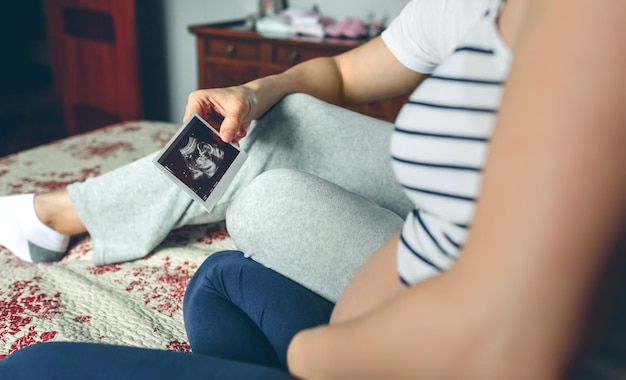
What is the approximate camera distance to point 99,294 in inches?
44.6

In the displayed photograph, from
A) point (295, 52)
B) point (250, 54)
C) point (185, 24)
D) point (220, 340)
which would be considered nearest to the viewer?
point (220, 340)

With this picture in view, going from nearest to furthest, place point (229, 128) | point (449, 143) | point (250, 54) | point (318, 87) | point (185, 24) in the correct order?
point (449, 143)
point (229, 128)
point (318, 87)
point (250, 54)
point (185, 24)

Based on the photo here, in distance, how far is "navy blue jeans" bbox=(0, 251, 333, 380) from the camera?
2.09 ft

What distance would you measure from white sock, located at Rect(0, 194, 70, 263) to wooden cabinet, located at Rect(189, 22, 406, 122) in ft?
5.24

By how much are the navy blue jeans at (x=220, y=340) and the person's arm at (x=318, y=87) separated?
1.03 feet

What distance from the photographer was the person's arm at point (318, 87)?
3.82 feet

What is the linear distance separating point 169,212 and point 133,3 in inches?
84.9

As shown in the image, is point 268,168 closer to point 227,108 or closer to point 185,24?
point 227,108

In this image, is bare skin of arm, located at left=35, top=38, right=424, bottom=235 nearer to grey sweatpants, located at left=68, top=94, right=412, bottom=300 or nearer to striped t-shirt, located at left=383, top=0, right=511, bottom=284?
grey sweatpants, located at left=68, top=94, right=412, bottom=300

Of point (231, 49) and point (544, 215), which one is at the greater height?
point (544, 215)

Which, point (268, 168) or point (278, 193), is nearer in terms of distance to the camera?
point (278, 193)

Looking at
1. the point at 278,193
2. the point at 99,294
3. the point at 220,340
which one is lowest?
the point at 99,294

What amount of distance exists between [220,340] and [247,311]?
6cm

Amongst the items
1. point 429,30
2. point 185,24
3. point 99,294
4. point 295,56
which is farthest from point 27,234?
point 185,24
